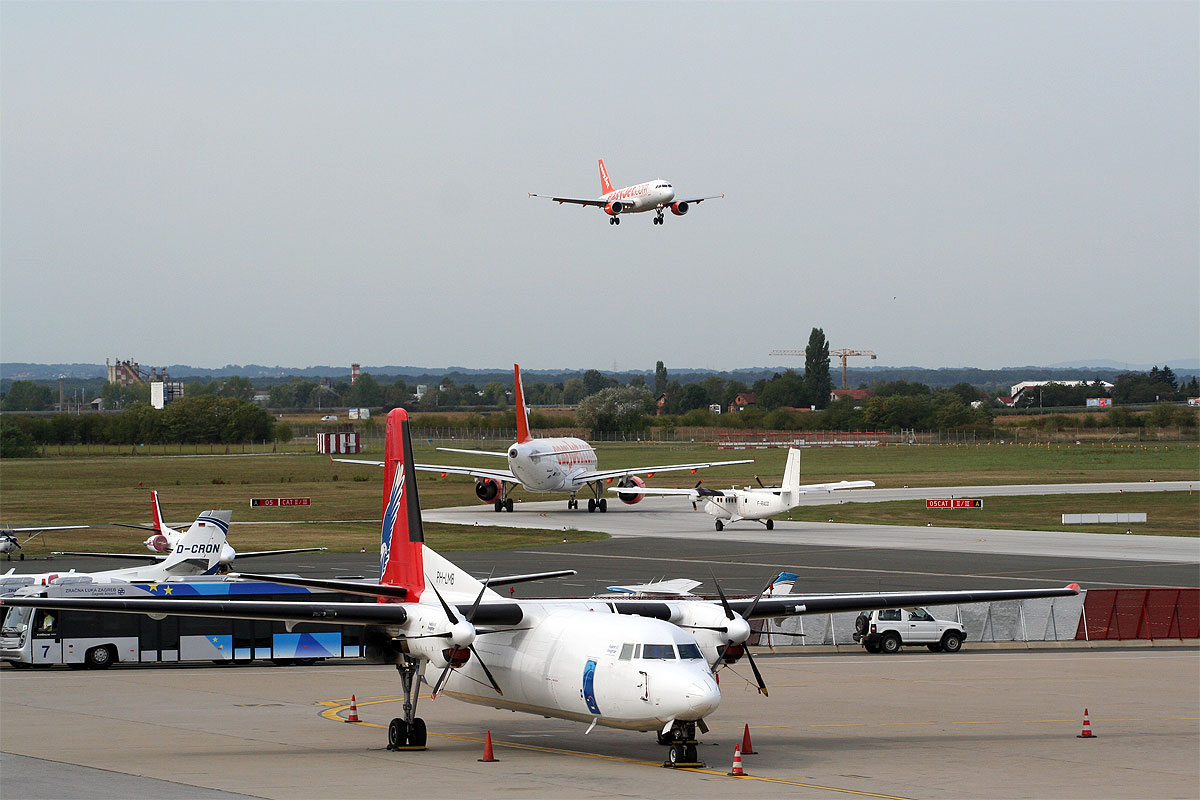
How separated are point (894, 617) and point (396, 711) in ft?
58.2

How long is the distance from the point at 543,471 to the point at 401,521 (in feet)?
175

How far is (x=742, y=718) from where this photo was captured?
28.6m

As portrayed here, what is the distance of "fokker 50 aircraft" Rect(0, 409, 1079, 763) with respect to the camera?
21.4m

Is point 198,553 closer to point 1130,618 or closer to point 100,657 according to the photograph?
point 100,657

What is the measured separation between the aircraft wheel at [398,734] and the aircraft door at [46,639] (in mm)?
16015

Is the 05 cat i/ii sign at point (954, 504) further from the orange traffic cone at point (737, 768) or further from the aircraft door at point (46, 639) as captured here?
the orange traffic cone at point (737, 768)

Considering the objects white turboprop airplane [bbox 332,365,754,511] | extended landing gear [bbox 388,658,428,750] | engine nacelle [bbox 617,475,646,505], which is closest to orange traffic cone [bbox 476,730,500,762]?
extended landing gear [bbox 388,658,428,750]

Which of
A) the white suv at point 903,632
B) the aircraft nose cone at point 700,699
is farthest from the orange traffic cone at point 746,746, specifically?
the white suv at point 903,632

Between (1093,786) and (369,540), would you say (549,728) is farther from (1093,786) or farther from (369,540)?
(369,540)

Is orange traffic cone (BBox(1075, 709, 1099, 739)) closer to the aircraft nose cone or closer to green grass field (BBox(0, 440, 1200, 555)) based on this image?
the aircraft nose cone

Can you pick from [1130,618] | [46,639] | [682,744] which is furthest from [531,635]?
[1130,618]

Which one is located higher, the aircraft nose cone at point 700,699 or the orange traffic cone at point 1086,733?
the aircraft nose cone at point 700,699

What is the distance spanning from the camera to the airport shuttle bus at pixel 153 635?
118 feet

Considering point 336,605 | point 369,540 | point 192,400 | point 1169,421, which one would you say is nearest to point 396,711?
point 336,605
